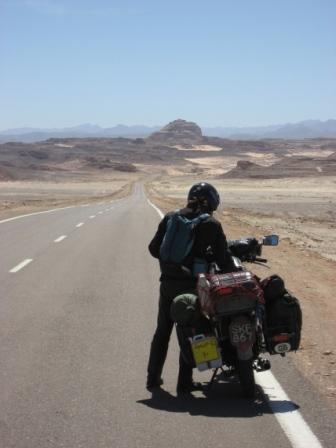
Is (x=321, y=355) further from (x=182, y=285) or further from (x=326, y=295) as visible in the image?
(x=326, y=295)

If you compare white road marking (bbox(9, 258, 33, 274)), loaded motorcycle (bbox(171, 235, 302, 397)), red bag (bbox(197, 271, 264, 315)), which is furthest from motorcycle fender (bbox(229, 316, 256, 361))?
white road marking (bbox(9, 258, 33, 274))

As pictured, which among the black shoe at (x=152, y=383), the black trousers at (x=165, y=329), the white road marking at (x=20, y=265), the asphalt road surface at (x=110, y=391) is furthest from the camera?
the white road marking at (x=20, y=265)

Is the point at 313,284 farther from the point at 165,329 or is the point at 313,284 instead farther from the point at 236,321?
the point at 236,321

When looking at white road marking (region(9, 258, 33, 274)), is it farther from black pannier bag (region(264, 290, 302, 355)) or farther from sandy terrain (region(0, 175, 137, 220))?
sandy terrain (region(0, 175, 137, 220))

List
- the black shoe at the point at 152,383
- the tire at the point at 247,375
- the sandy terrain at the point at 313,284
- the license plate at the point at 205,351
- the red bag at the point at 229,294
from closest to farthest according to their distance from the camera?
the red bag at the point at 229,294
the license plate at the point at 205,351
the tire at the point at 247,375
the black shoe at the point at 152,383
the sandy terrain at the point at 313,284

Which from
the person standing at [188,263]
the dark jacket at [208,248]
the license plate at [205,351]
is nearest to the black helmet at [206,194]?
the person standing at [188,263]

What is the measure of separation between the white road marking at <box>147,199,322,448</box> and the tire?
0.60 ft

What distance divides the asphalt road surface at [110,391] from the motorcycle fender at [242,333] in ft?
1.56

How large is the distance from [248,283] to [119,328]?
317 cm

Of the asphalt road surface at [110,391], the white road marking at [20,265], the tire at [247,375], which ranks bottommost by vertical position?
the white road marking at [20,265]

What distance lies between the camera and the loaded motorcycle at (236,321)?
506cm

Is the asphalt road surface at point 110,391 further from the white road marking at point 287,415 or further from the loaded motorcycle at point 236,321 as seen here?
the loaded motorcycle at point 236,321

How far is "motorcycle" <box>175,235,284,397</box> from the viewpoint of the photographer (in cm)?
505

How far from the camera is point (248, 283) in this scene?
5.09m
